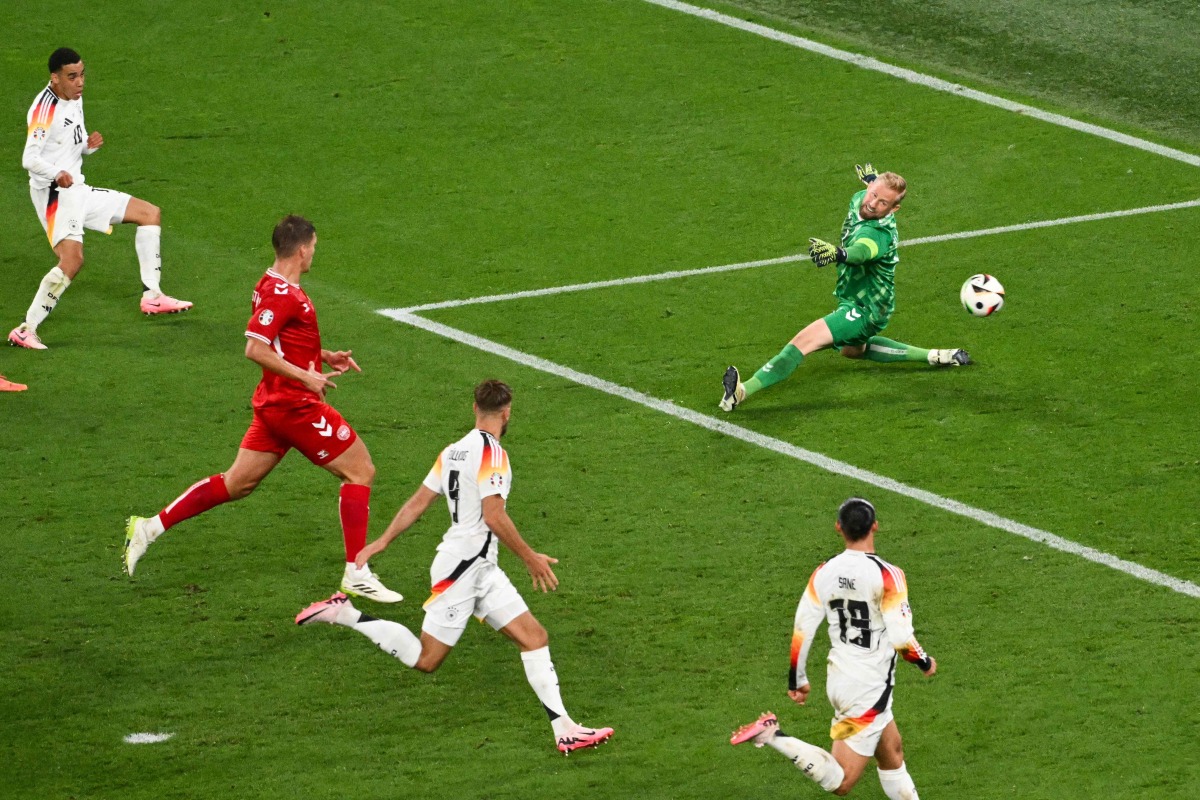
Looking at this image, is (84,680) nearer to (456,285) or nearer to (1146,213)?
(456,285)

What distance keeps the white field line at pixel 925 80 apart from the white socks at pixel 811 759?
40.4 feet

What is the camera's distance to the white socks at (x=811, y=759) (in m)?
7.81

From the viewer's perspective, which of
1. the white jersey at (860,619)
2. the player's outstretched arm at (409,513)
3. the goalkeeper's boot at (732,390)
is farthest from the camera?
the goalkeeper's boot at (732,390)

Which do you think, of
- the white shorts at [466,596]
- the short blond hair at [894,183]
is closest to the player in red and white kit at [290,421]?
the white shorts at [466,596]

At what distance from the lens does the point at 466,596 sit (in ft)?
29.0

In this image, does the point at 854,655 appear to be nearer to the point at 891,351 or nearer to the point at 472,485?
the point at 472,485

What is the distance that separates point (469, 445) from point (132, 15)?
16.2m

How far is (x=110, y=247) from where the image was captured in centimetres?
1697

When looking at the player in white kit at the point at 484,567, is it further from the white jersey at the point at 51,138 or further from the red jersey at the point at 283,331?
the white jersey at the point at 51,138

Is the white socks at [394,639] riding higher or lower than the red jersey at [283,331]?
lower

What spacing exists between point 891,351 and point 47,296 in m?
6.86

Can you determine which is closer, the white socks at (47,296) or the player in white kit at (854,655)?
the player in white kit at (854,655)

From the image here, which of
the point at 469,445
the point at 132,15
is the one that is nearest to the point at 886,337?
the point at 469,445

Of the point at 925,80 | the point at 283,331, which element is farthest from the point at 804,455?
the point at 925,80
